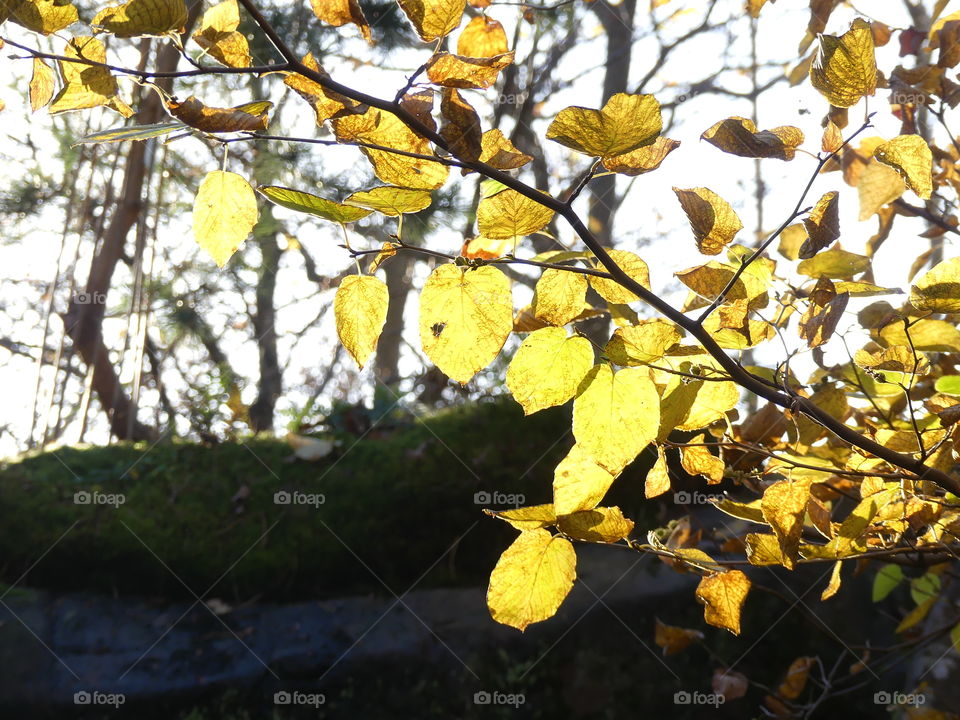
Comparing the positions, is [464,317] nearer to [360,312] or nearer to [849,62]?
[360,312]

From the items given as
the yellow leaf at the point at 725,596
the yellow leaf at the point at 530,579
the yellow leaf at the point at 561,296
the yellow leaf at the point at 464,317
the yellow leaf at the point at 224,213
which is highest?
the yellow leaf at the point at 224,213

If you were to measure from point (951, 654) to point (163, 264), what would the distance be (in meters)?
4.22

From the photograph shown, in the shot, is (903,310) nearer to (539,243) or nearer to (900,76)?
(900,76)

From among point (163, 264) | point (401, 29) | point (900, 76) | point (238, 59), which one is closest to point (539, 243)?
point (401, 29)

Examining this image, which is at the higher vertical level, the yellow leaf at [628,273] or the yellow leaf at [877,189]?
the yellow leaf at [877,189]

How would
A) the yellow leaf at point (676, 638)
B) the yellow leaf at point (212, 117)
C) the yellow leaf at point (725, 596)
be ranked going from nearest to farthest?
the yellow leaf at point (212, 117) → the yellow leaf at point (725, 596) → the yellow leaf at point (676, 638)

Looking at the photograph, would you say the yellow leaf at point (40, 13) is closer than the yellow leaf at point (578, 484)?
Yes

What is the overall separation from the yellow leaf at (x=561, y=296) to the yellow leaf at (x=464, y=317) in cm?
13

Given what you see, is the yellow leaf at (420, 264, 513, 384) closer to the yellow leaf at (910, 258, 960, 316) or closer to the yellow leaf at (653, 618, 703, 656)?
the yellow leaf at (910, 258, 960, 316)

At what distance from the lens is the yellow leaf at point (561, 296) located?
55 cm

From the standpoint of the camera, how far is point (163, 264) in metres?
4.15

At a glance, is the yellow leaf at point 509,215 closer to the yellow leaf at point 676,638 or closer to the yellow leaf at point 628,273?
the yellow leaf at point 628,273

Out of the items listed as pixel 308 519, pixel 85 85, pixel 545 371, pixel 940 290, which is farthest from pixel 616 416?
pixel 308 519

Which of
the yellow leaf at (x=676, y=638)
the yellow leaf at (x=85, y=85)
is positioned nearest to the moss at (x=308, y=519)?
the yellow leaf at (x=676, y=638)
